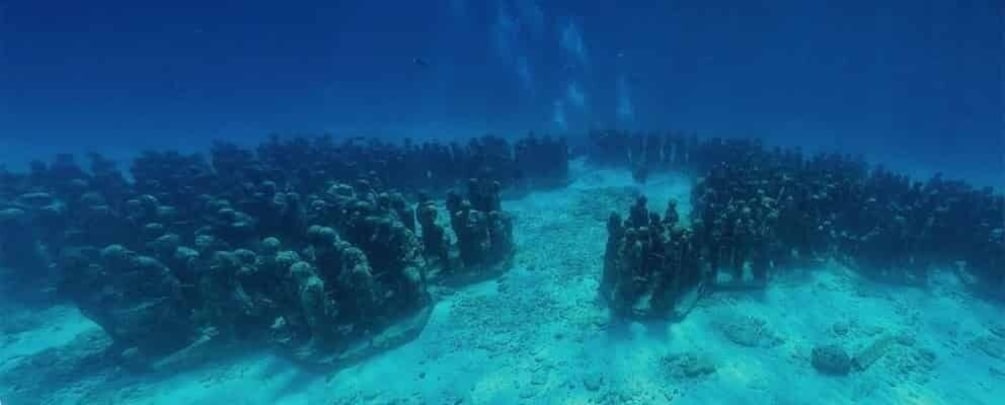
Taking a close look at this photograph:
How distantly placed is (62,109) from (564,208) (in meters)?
52.5

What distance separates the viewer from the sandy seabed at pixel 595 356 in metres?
8.52

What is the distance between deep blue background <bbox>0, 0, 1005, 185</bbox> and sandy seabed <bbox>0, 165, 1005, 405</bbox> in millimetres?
30848

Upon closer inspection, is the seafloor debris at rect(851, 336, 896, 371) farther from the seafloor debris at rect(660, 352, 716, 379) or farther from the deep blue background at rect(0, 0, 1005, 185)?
the deep blue background at rect(0, 0, 1005, 185)

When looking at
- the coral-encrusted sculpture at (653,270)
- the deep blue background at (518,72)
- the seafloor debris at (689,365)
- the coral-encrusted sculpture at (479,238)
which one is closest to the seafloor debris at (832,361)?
the seafloor debris at (689,365)

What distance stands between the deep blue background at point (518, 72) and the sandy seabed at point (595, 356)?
30.8m

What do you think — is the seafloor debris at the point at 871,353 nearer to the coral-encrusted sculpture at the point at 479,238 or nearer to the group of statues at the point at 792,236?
the group of statues at the point at 792,236

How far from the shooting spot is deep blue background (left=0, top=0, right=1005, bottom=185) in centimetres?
4559

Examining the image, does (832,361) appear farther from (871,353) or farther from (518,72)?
(518,72)

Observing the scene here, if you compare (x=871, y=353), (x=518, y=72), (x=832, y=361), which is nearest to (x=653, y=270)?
(x=832, y=361)

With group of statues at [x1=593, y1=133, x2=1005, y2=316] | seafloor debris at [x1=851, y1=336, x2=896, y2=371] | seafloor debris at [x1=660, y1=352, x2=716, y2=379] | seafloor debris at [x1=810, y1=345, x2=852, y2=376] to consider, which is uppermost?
group of statues at [x1=593, y1=133, x2=1005, y2=316]

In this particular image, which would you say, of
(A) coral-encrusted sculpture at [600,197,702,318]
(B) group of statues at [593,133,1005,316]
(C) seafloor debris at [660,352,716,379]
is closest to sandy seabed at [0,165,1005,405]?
(C) seafloor debris at [660,352,716,379]

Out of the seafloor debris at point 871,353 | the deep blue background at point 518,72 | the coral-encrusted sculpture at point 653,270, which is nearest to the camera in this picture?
the seafloor debris at point 871,353

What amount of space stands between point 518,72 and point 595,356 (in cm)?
6623

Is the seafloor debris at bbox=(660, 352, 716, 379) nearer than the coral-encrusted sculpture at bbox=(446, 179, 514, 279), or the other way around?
the seafloor debris at bbox=(660, 352, 716, 379)
